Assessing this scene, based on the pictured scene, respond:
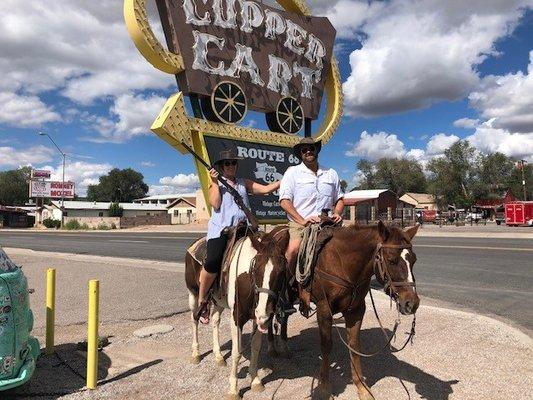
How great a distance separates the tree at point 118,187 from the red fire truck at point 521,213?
325 ft

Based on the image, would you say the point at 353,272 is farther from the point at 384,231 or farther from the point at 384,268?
the point at 384,231

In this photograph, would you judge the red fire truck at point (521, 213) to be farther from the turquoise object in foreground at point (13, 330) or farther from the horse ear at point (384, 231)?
the turquoise object in foreground at point (13, 330)

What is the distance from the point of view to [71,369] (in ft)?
17.1

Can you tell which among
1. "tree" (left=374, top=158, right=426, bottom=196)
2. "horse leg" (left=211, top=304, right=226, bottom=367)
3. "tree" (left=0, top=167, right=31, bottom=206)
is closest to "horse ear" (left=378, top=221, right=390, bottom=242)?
"horse leg" (left=211, top=304, right=226, bottom=367)

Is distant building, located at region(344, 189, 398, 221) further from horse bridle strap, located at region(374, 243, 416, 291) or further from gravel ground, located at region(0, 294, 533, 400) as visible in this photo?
horse bridle strap, located at region(374, 243, 416, 291)

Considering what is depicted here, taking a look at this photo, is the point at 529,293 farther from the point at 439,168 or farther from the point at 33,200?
the point at 33,200

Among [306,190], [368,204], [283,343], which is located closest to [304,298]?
[306,190]

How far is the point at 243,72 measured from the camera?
939 cm

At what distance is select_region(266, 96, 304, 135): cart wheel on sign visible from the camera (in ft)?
33.5

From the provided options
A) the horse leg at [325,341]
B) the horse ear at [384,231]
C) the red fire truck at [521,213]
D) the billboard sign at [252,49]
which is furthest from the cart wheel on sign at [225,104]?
the red fire truck at [521,213]

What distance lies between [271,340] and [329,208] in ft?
5.94

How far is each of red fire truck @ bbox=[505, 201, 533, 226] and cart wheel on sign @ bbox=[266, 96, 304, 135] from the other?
38434mm

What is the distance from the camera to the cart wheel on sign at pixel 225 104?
8781 millimetres

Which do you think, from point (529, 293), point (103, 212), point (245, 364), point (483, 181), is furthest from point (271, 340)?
point (483, 181)
